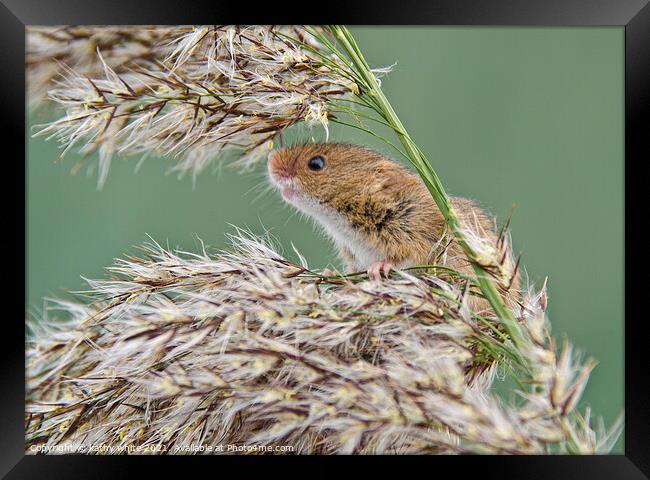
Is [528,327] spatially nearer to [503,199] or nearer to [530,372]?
[530,372]

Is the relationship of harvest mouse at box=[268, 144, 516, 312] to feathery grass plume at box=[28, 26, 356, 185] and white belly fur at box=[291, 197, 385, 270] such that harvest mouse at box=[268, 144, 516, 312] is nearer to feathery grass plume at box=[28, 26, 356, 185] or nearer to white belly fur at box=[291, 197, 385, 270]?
white belly fur at box=[291, 197, 385, 270]

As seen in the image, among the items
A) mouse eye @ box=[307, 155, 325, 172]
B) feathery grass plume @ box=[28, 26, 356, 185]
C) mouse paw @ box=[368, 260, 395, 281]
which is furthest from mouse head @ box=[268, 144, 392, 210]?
mouse paw @ box=[368, 260, 395, 281]

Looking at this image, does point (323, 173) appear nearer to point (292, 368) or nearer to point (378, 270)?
point (378, 270)

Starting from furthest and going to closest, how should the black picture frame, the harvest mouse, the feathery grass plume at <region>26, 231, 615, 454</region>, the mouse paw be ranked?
1. the harvest mouse
2. the black picture frame
3. the mouse paw
4. the feathery grass plume at <region>26, 231, 615, 454</region>

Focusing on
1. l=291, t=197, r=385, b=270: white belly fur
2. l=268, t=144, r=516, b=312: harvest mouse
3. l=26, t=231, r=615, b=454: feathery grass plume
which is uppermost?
l=268, t=144, r=516, b=312: harvest mouse
